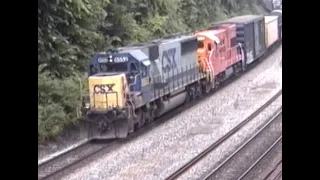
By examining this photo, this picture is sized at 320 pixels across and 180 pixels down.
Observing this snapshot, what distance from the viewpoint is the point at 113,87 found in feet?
45.8

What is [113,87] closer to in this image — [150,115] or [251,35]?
[150,115]

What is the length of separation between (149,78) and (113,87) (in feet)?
5.36

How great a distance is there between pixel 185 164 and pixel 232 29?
1336 centimetres

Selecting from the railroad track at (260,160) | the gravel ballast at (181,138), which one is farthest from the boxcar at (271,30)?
the railroad track at (260,160)

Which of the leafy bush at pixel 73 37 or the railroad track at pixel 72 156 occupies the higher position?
the leafy bush at pixel 73 37

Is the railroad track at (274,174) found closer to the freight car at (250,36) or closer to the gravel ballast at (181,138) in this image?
the gravel ballast at (181,138)

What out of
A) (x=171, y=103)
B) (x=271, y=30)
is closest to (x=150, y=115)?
(x=171, y=103)

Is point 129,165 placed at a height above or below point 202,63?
below

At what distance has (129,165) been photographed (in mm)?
11859

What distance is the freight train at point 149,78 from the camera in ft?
46.2

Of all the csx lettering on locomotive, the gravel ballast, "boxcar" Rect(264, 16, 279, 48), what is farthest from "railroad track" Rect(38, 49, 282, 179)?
"boxcar" Rect(264, 16, 279, 48)

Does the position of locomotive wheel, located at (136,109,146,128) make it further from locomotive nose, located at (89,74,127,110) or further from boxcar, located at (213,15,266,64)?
boxcar, located at (213,15,266,64)
